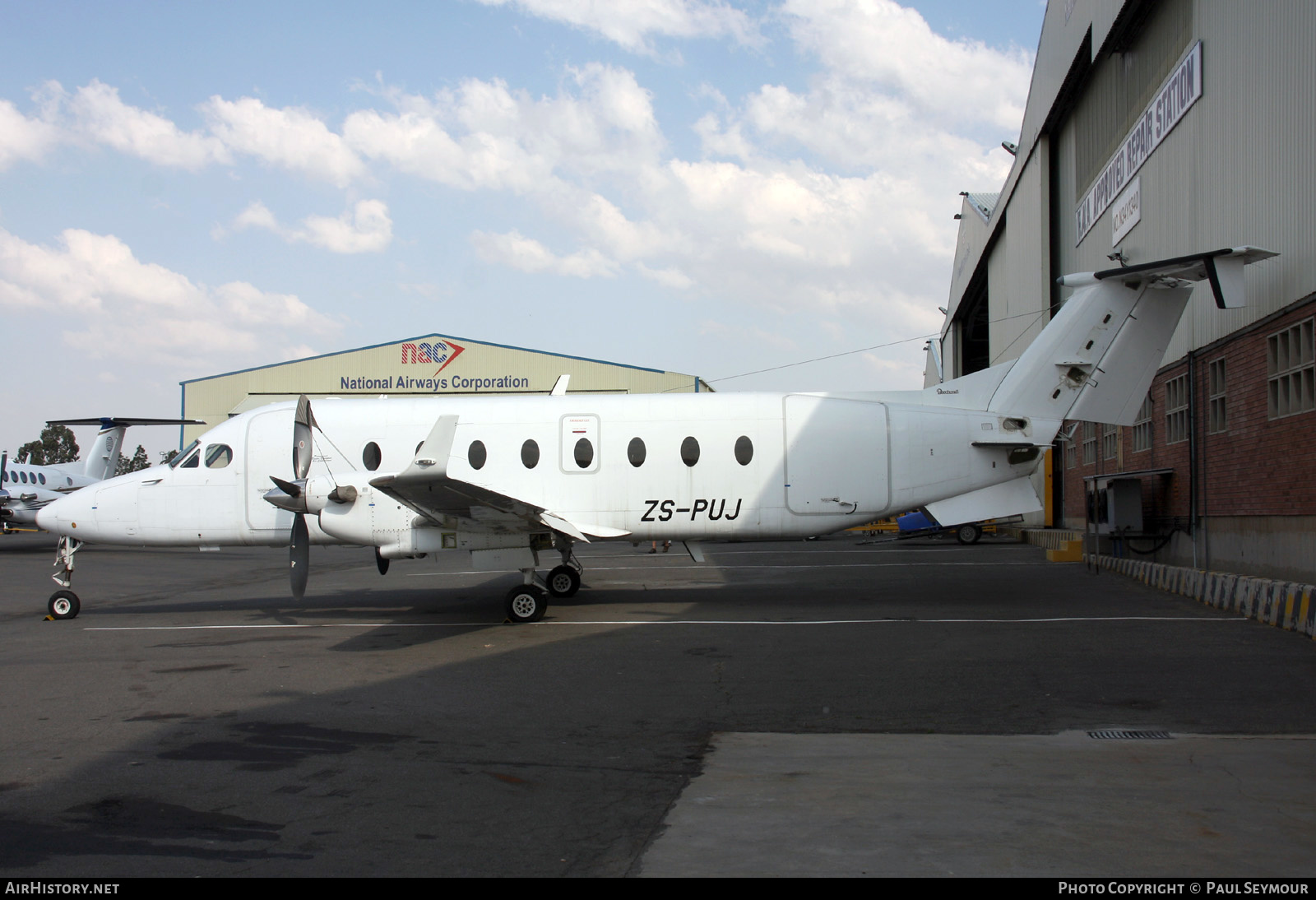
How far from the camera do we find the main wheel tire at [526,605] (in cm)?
1330

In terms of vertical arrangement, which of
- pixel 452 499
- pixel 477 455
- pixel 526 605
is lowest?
pixel 526 605

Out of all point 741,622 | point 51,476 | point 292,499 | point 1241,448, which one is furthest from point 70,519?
point 51,476

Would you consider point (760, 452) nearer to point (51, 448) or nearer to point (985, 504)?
point (985, 504)

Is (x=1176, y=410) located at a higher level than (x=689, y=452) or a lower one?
higher

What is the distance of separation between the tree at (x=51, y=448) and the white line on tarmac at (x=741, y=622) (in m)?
92.1

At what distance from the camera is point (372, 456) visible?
1468 centimetres

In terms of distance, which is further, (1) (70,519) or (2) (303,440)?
(1) (70,519)

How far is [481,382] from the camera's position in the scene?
1977 inches

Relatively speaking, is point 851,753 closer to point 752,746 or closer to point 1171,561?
point 752,746

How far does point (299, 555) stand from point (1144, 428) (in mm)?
18301

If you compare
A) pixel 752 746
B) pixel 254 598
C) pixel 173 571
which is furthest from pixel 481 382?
pixel 752 746

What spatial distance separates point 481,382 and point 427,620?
122 feet

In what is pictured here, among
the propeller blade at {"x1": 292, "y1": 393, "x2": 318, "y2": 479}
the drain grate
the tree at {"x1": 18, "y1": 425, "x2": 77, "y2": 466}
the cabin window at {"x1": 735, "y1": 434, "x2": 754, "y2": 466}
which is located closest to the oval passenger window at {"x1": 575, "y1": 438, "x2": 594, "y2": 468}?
the cabin window at {"x1": 735, "y1": 434, "x2": 754, "y2": 466}

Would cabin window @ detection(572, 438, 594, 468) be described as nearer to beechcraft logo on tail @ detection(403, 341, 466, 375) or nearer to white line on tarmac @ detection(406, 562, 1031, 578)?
white line on tarmac @ detection(406, 562, 1031, 578)
